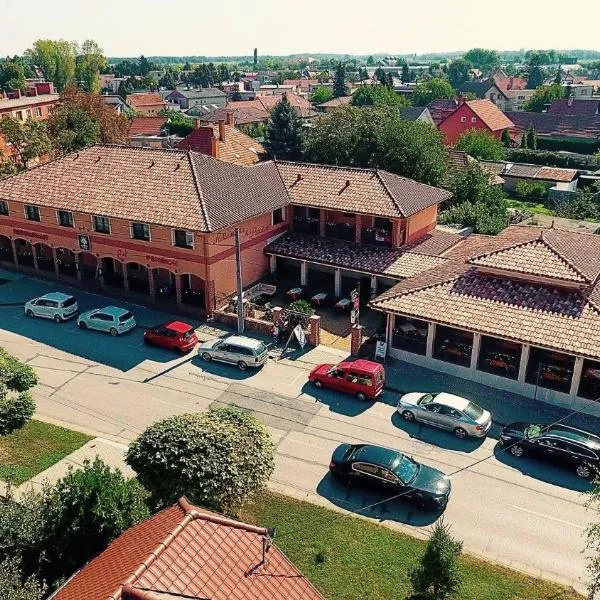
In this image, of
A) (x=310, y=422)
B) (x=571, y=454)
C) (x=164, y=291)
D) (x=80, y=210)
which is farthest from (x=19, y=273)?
(x=571, y=454)

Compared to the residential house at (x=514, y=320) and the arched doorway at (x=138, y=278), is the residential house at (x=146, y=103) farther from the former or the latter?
the residential house at (x=514, y=320)

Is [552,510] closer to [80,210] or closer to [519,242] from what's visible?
[519,242]

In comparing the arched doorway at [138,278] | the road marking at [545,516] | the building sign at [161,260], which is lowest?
the road marking at [545,516]

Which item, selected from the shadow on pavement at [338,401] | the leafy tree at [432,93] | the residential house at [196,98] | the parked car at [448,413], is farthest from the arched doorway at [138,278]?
the leafy tree at [432,93]

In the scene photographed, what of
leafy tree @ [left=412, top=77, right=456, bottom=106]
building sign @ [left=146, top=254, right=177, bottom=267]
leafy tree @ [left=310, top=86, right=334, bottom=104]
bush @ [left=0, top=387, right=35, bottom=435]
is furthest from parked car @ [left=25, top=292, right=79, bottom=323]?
leafy tree @ [left=310, top=86, right=334, bottom=104]

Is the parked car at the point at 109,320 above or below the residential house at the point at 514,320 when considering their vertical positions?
below

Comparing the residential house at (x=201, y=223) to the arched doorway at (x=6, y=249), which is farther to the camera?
the arched doorway at (x=6, y=249)
